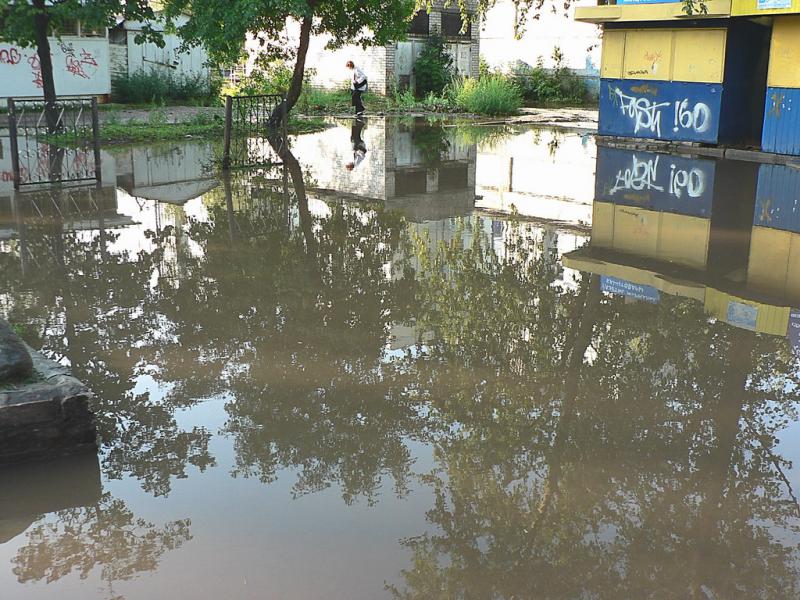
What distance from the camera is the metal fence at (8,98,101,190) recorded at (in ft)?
40.9

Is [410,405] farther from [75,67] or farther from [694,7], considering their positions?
[75,67]

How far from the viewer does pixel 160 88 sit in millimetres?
26266

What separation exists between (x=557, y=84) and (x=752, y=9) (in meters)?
17.3

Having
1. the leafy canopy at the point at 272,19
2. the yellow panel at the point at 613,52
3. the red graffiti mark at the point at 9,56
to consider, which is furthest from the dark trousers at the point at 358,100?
the yellow panel at the point at 613,52

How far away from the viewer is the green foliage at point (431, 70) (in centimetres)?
3238

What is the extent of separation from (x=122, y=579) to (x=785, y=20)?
1565 cm

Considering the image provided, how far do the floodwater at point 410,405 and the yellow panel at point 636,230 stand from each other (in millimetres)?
57

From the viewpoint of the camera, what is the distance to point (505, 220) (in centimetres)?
1095

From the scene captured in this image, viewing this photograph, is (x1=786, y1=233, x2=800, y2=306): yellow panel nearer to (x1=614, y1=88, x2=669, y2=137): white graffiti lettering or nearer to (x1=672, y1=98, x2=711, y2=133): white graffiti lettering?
(x1=672, y1=98, x2=711, y2=133): white graffiti lettering

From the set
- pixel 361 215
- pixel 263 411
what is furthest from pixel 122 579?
pixel 361 215

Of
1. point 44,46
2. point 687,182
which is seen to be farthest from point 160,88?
point 687,182

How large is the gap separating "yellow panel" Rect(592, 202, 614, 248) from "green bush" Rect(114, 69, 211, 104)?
1649 cm

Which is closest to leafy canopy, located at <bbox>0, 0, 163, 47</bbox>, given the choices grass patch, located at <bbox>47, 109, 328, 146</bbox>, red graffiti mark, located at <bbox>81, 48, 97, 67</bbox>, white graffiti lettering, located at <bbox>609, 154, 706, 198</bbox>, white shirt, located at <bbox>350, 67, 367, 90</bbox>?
grass patch, located at <bbox>47, 109, 328, 146</bbox>

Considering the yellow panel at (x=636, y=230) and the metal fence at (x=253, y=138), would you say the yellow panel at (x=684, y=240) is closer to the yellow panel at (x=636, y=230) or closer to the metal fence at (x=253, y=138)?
the yellow panel at (x=636, y=230)
